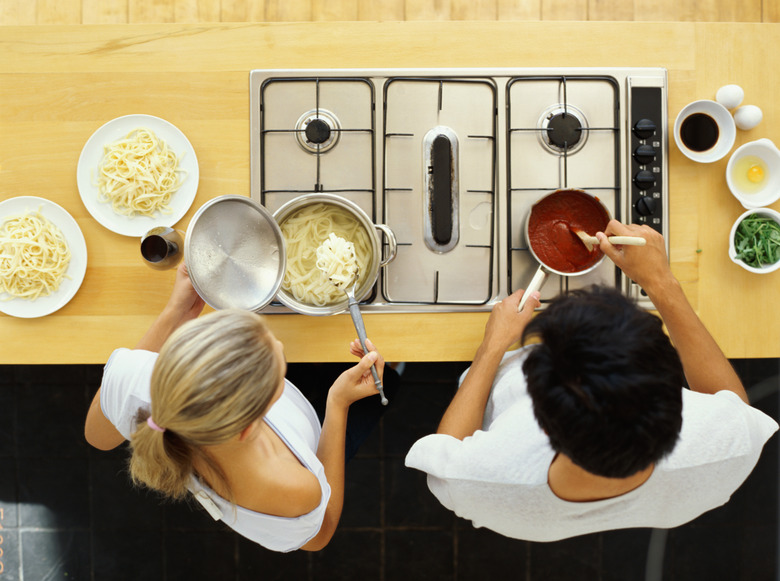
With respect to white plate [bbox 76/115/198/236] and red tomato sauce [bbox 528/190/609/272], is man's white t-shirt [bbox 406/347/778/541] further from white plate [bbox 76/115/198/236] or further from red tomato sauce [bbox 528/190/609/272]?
white plate [bbox 76/115/198/236]

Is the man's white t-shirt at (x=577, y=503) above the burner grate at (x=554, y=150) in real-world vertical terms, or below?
below

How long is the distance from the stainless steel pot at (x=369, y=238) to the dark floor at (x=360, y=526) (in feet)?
2.92

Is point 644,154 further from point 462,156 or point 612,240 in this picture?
point 462,156

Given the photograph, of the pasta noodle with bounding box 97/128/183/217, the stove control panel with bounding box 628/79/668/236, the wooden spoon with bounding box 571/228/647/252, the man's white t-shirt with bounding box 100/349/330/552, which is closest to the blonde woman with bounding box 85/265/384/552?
the man's white t-shirt with bounding box 100/349/330/552

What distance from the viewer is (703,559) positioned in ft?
6.93

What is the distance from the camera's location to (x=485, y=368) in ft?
4.38

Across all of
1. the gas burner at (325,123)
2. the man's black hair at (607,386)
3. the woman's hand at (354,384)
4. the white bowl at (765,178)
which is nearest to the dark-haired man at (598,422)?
the man's black hair at (607,386)

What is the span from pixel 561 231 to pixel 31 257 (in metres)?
1.47

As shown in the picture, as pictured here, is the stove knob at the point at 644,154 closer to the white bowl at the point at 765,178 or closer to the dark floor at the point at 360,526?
the white bowl at the point at 765,178

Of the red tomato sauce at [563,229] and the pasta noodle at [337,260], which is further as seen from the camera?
the red tomato sauce at [563,229]

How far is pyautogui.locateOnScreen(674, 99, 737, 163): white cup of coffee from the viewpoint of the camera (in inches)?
55.6

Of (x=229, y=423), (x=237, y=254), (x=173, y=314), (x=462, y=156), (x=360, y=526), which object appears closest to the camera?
(x=229, y=423)

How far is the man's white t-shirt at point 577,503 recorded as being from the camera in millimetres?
1087

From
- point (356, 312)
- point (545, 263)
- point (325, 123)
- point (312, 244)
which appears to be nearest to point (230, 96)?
point (325, 123)
